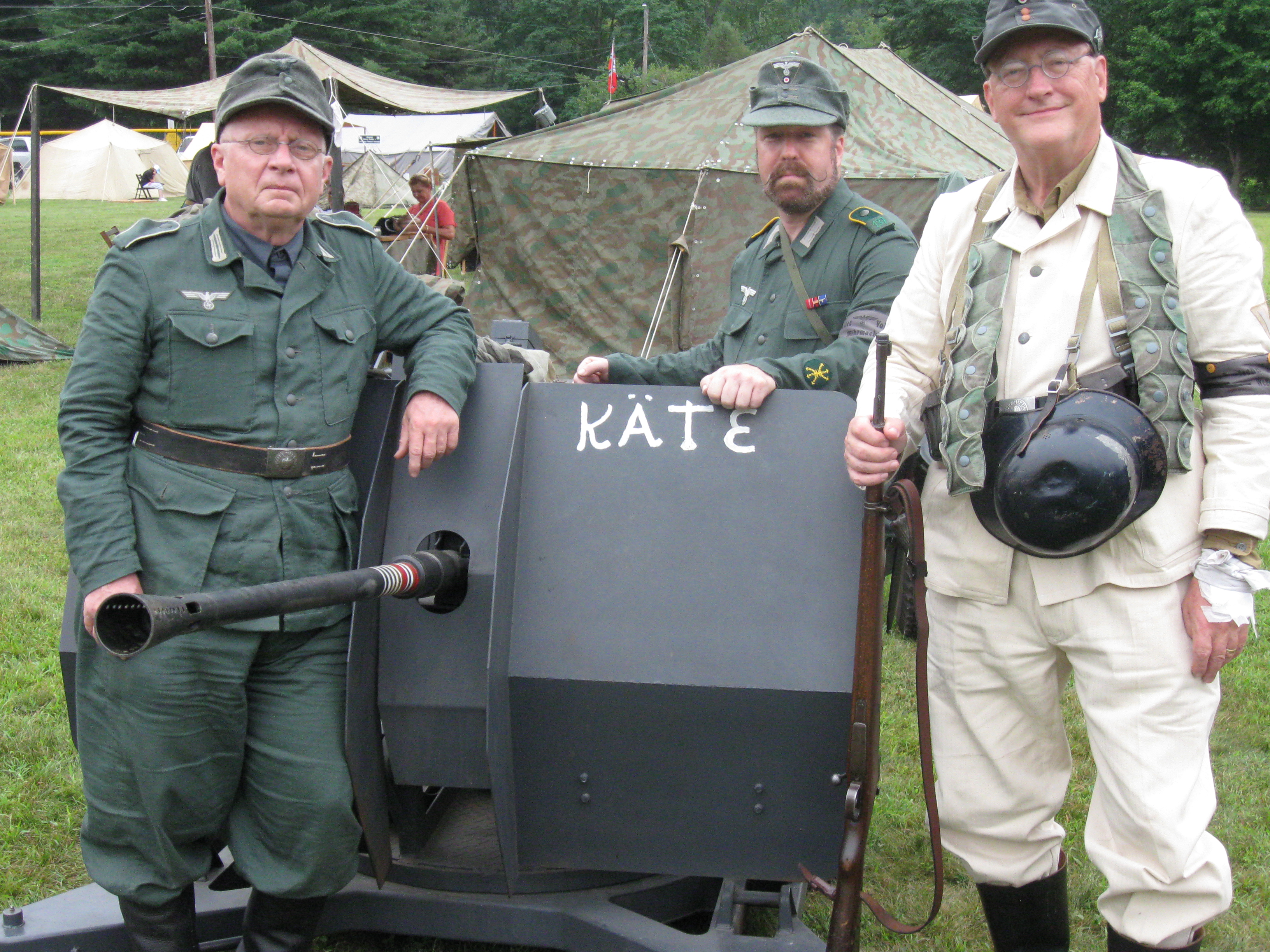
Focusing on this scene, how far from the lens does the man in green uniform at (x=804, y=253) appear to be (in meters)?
3.21

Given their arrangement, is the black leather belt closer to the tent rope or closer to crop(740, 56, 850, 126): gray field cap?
crop(740, 56, 850, 126): gray field cap

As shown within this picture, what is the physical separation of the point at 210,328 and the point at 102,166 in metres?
33.8

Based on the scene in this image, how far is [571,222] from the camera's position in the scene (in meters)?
10.7

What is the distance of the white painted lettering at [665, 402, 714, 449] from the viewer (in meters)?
2.56

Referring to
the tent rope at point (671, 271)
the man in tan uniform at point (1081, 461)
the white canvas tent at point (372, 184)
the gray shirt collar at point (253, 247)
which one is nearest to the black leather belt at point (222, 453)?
the gray shirt collar at point (253, 247)

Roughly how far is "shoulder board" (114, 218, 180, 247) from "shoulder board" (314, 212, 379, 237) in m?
0.32

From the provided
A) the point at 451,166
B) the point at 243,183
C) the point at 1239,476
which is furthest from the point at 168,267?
the point at 451,166

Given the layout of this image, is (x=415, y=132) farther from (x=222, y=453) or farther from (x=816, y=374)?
(x=222, y=453)

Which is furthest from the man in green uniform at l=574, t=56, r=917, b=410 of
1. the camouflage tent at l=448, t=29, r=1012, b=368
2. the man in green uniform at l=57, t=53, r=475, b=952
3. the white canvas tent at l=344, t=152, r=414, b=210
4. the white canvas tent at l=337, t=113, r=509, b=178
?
the white canvas tent at l=344, t=152, r=414, b=210

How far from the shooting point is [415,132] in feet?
75.8

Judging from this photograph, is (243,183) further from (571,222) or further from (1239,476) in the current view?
(571,222)

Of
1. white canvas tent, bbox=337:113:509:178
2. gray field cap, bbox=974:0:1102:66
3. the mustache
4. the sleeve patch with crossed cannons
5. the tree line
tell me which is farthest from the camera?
the tree line

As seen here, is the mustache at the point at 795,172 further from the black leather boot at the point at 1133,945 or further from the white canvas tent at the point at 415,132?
the white canvas tent at the point at 415,132

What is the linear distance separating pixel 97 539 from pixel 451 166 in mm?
24036
